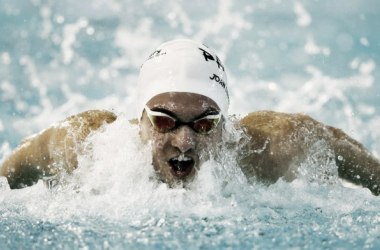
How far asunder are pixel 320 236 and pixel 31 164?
230cm

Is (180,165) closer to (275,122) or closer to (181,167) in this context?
(181,167)

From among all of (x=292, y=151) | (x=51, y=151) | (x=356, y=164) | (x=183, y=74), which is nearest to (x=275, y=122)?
(x=292, y=151)

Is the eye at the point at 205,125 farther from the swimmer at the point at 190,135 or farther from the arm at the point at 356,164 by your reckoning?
the arm at the point at 356,164

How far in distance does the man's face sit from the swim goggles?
0.07 ft

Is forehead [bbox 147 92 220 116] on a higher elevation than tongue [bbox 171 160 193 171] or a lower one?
higher

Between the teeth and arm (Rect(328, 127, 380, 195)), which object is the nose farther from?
arm (Rect(328, 127, 380, 195))

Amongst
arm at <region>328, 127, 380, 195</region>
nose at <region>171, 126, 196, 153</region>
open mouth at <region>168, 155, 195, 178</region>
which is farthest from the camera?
arm at <region>328, 127, 380, 195</region>

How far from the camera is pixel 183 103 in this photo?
10.8ft

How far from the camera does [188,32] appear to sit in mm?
8500

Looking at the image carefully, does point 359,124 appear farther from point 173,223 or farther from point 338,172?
point 173,223

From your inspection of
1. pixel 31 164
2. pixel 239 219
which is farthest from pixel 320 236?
pixel 31 164

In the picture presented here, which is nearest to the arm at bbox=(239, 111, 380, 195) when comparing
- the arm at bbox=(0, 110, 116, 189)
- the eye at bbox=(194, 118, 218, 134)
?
the eye at bbox=(194, 118, 218, 134)

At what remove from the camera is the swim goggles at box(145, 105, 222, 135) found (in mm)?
3219

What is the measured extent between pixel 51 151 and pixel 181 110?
1116 mm
